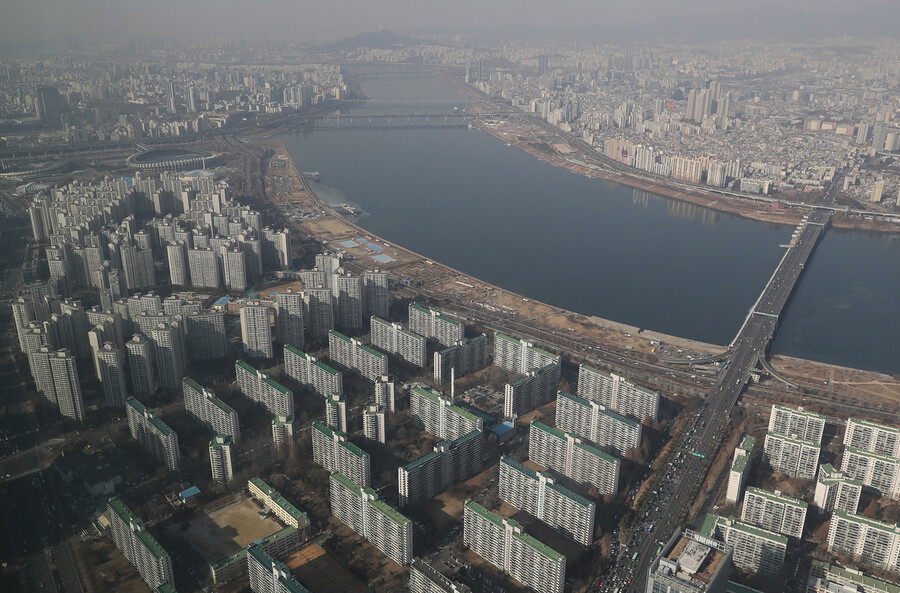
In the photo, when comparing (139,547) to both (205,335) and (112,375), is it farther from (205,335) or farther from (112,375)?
(205,335)

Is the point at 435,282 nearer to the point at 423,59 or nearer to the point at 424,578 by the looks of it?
the point at 424,578

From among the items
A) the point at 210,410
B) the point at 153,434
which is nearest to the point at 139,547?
the point at 153,434

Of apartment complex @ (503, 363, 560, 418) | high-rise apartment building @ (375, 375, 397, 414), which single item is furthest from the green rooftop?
apartment complex @ (503, 363, 560, 418)

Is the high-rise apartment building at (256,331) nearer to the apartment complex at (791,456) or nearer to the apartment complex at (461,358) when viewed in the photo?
the apartment complex at (461,358)

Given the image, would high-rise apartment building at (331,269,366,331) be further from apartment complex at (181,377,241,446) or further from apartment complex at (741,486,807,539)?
apartment complex at (741,486,807,539)

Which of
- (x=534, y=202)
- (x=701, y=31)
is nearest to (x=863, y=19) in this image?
(x=701, y=31)

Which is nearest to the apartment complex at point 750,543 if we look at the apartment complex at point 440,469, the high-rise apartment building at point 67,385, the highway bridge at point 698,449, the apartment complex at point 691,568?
the highway bridge at point 698,449
